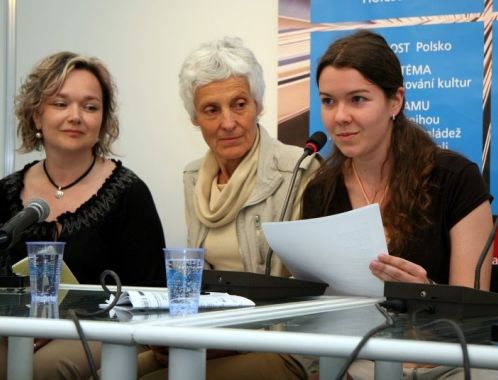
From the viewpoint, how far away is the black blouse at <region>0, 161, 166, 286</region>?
242 centimetres

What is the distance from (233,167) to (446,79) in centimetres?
84

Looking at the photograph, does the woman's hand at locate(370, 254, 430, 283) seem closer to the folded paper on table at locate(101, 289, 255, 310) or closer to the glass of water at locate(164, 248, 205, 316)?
the folded paper on table at locate(101, 289, 255, 310)

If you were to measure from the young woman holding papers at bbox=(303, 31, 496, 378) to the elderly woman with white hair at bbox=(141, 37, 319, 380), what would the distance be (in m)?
0.18

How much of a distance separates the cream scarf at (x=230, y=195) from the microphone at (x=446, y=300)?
104 centimetres

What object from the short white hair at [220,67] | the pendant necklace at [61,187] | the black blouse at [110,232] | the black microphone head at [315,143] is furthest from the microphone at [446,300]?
the pendant necklace at [61,187]

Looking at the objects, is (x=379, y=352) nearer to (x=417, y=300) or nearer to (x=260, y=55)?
(x=417, y=300)

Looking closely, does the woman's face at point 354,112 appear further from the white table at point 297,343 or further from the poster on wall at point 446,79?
the white table at point 297,343

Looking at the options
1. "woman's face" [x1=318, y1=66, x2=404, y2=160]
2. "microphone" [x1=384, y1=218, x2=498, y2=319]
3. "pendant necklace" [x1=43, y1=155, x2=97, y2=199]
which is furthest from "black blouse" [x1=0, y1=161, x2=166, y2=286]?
"microphone" [x1=384, y1=218, x2=498, y2=319]

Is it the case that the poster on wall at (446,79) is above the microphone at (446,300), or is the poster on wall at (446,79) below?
above

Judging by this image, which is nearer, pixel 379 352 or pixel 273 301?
pixel 379 352

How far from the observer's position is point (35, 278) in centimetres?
144

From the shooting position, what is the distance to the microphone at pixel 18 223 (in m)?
1.61

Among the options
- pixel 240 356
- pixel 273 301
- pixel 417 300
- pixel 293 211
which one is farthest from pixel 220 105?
pixel 417 300

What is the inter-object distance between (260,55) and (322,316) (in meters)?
1.89
